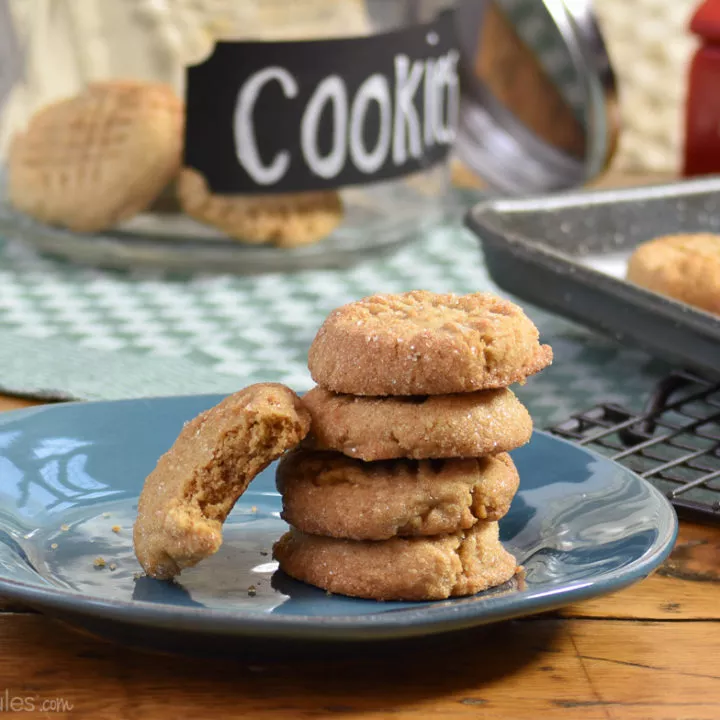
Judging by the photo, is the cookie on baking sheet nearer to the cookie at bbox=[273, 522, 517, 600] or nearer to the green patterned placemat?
the cookie at bbox=[273, 522, 517, 600]

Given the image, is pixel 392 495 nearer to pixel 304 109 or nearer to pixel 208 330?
pixel 208 330

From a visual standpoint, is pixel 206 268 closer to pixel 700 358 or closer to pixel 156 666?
pixel 700 358

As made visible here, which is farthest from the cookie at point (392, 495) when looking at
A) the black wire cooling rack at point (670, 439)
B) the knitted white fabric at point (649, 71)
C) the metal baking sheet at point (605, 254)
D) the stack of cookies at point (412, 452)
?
the knitted white fabric at point (649, 71)

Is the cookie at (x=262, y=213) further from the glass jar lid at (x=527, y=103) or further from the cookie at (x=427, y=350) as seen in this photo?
the cookie at (x=427, y=350)

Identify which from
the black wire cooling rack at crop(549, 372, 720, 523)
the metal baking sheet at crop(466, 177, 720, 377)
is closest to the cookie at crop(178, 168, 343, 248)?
the metal baking sheet at crop(466, 177, 720, 377)

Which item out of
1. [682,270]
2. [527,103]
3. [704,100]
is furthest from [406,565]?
[527,103]
